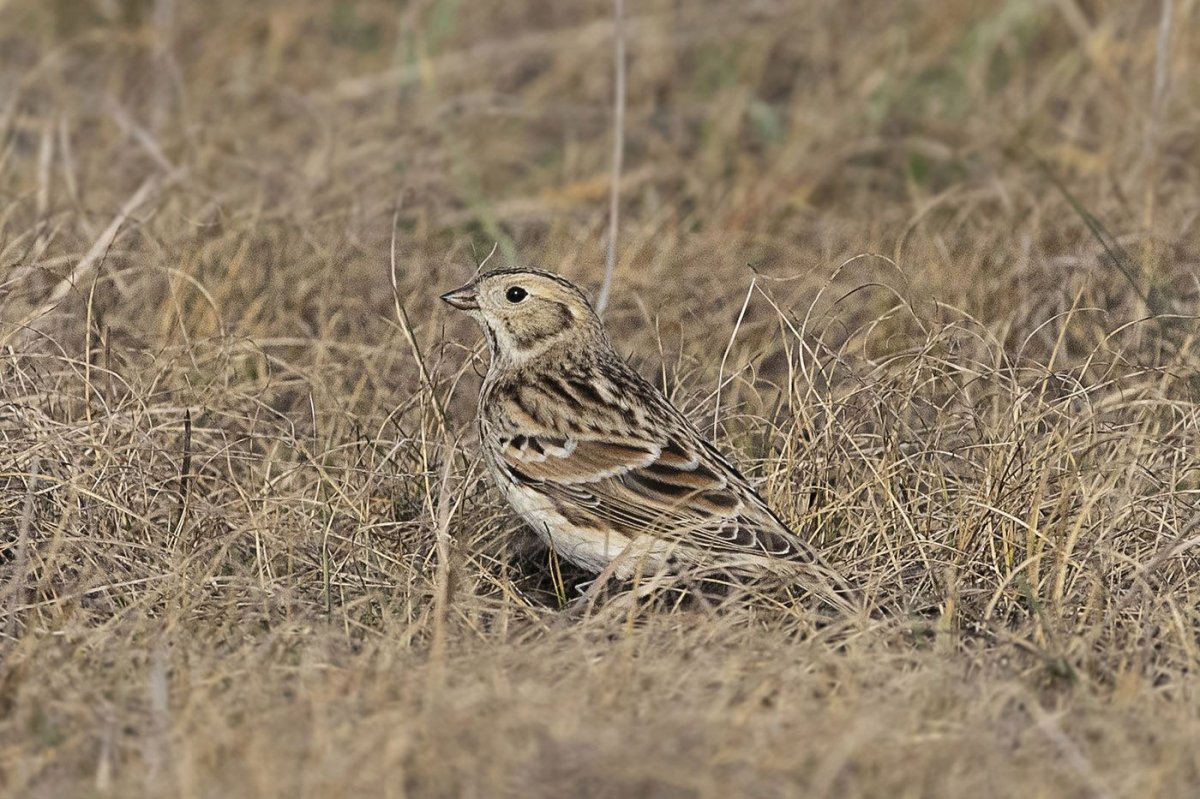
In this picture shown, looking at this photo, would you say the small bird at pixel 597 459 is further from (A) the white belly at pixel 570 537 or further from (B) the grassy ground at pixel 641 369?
(B) the grassy ground at pixel 641 369

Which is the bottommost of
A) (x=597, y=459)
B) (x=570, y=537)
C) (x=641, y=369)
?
(x=641, y=369)

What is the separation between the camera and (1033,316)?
6.70 m

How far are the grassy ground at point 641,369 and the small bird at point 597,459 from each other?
0.18 meters

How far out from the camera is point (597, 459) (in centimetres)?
529

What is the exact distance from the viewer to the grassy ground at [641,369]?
3.82m

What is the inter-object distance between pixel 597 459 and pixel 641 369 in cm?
130

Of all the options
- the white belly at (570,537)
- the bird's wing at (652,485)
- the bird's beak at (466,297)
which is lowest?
the white belly at (570,537)

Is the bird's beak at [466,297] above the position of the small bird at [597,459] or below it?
above

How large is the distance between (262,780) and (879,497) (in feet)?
7.92

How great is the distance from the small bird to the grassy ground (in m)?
0.18

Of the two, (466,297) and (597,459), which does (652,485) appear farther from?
(466,297)

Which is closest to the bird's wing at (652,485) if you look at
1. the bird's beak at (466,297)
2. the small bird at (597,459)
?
the small bird at (597,459)

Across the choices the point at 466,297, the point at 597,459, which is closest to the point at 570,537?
the point at 597,459

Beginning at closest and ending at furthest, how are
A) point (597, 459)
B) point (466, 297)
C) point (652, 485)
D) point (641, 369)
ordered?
1. point (652, 485)
2. point (597, 459)
3. point (466, 297)
4. point (641, 369)
